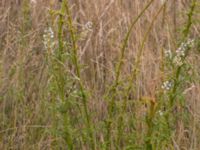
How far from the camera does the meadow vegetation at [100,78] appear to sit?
6.66ft

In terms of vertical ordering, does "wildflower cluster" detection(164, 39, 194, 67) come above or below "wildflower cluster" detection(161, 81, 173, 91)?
above

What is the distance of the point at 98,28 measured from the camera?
3.23 m

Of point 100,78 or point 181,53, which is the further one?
point 100,78

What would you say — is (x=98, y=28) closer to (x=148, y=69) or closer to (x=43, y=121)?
(x=148, y=69)

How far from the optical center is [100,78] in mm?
2883

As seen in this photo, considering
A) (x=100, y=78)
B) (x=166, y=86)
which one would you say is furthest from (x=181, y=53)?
(x=100, y=78)

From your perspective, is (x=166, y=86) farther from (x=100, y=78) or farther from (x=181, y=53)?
(x=100, y=78)

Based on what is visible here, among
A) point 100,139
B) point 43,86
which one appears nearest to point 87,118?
point 100,139

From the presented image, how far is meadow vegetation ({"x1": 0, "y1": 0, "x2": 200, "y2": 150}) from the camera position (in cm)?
203

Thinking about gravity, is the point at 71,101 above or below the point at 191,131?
above

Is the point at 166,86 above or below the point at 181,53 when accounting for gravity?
below

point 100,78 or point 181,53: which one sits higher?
point 181,53

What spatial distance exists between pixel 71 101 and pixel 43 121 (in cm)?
→ 69

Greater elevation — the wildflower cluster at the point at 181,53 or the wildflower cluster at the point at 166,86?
the wildflower cluster at the point at 181,53
